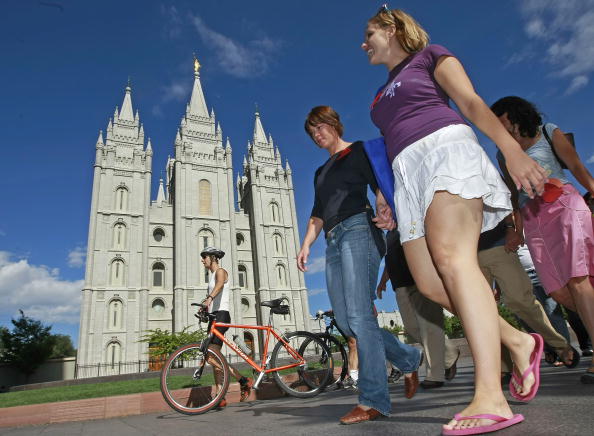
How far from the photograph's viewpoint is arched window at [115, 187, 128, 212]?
31.6 metres

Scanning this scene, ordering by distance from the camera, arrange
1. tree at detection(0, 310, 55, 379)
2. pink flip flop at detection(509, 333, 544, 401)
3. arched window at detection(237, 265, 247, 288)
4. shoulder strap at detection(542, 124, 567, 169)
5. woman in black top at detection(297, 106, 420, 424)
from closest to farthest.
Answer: pink flip flop at detection(509, 333, 544, 401) → woman in black top at detection(297, 106, 420, 424) → shoulder strap at detection(542, 124, 567, 169) → tree at detection(0, 310, 55, 379) → arched window at detection(237, 265, 247, 288)

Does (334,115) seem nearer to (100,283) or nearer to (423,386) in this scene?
(423,386)

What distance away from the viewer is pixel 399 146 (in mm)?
1896

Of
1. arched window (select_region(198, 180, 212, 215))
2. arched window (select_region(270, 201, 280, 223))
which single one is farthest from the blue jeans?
arched window (select_region(270, 201, 280, 223))

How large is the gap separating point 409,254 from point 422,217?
0.78 feet

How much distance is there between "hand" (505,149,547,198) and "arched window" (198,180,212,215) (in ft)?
111

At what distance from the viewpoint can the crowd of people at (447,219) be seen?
1489mm

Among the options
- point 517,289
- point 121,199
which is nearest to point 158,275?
point 121,199

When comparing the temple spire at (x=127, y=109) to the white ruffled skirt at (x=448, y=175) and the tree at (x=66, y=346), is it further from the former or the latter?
the white ruffled skirt at (x=448, y=175)

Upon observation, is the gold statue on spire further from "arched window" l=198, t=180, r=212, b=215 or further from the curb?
the curb

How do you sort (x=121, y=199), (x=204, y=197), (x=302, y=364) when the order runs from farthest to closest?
1. (x=204, y=197)
2. (x=121, y=199)
3. (x=302, y=364)

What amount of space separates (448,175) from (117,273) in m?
31.8

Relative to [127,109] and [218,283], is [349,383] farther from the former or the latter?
[127,109]

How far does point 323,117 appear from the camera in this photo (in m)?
3.02
